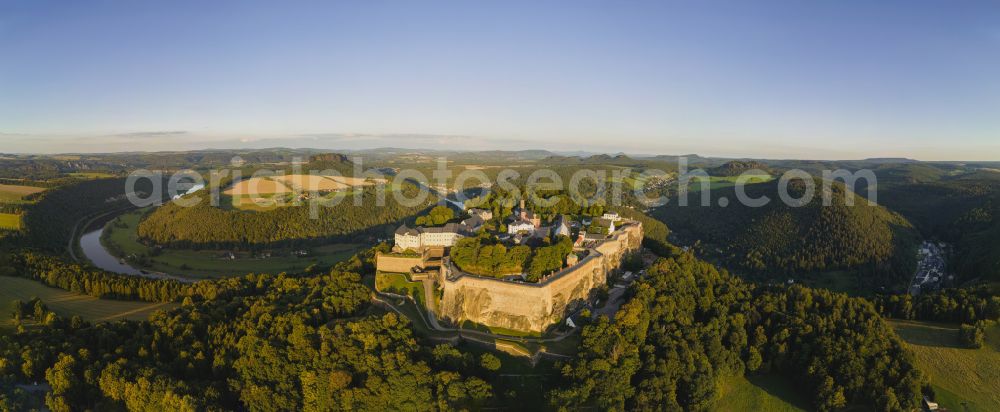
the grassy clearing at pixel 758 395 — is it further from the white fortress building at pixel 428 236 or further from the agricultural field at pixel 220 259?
the agricultural field at pixel 220 259

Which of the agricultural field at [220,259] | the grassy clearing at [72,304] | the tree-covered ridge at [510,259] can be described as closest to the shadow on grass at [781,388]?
the tree-covered ridge at [510,259]

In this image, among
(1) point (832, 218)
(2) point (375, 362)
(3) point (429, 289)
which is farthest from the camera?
(1) point (832, 218)

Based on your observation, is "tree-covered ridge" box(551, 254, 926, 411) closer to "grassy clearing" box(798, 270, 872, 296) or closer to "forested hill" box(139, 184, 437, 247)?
"grassy clearing" box(798, 270, 872, 296)

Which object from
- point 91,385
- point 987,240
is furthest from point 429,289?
point 987,240

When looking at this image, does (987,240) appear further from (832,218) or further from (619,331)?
(619,331)

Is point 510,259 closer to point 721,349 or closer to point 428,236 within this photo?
point 428,236
